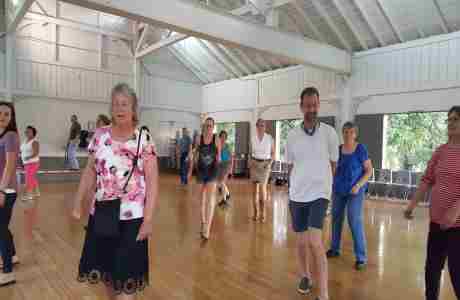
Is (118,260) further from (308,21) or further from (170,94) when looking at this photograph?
(170,94)

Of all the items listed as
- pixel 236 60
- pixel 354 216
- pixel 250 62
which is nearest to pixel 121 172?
pixel 354 216

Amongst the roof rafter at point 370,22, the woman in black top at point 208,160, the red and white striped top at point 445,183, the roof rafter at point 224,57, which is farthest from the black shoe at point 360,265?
the roof rafter at point 224,57

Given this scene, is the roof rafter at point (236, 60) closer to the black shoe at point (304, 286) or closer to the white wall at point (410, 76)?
the white wall at point (410, 76)

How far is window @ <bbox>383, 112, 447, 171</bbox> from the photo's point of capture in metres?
7.93

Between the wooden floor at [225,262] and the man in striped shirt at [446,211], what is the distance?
0.77m

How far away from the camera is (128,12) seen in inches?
203

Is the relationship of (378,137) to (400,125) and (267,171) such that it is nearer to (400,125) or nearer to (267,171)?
(400,125)

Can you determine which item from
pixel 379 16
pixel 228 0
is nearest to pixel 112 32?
pixel 228 0

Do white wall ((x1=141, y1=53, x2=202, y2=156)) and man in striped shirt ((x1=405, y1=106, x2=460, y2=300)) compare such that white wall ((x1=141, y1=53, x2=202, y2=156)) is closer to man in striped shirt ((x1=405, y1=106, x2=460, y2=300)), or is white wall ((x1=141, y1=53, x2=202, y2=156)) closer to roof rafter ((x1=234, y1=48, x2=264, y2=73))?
roof rafter ((x1=234, y1=48, x2=264, y2=73))

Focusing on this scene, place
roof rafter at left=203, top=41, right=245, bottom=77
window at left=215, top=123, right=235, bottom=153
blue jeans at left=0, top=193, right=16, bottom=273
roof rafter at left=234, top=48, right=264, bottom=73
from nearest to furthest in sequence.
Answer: blue jeans at left=0, top=193, right=16, bottom=273 < roof rafter at left=234, top=48, right=264, bottom=73 < roof rafter at left=203, top=41, right=245, bottom=77 < window at left=215, top=123, right=235, bottom=153

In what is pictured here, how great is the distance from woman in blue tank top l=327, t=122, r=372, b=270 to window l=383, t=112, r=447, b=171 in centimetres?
590

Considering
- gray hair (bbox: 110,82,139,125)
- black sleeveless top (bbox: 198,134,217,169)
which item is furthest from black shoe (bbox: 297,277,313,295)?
gray hair (bbox: 110,82,139,125)

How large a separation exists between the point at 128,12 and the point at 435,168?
488 cm

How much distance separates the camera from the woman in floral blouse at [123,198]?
60.9 inches
